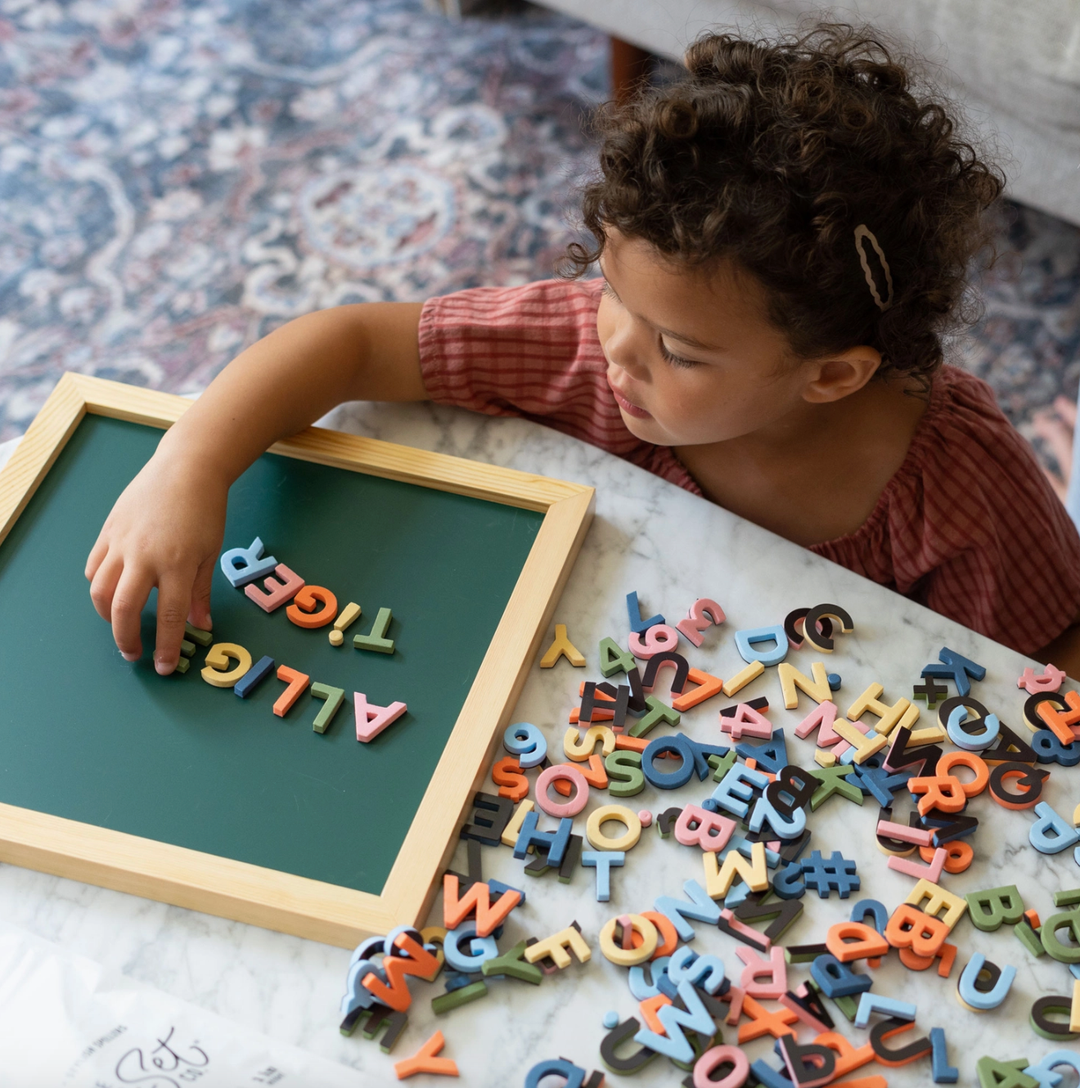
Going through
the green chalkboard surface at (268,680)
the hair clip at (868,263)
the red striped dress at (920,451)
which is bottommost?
the green chalkboard surface at (268,680)

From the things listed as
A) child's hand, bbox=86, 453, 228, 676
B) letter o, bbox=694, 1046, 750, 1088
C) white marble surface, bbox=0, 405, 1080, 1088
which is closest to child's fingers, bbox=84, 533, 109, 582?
child's hand, bbox=86, 453, 228, 676

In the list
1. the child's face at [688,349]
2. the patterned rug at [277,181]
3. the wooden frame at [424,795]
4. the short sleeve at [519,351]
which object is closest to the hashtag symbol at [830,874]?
the wooden frame at [424,795]

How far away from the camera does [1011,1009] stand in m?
0.69

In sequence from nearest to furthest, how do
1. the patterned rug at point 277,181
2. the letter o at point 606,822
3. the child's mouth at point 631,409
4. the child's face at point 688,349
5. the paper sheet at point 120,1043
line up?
the paper sheet at point 120,1043, the letter o at point 606,822, the child's face at point 688,349, the child's mouth at point 631,409, the patterned rug at point 277,181

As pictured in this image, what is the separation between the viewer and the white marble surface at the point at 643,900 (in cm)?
67

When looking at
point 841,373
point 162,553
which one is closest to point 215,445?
point 162,553

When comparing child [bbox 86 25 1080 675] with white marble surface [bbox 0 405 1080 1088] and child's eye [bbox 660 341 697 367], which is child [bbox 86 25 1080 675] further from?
white marble surface [bbox 0 405 1080 1088]

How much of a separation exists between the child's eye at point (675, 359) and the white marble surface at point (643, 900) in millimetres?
142

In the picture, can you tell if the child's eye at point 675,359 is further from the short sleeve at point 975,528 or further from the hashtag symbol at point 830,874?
the hashtag symbol at point 830,874

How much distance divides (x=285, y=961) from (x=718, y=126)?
67cm

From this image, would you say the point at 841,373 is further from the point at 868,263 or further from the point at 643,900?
the point at 643,900

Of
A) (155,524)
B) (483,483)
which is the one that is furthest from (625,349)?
(155,524)

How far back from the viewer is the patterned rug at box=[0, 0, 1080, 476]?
1.84 meters

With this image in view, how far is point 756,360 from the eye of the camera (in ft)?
2.93
